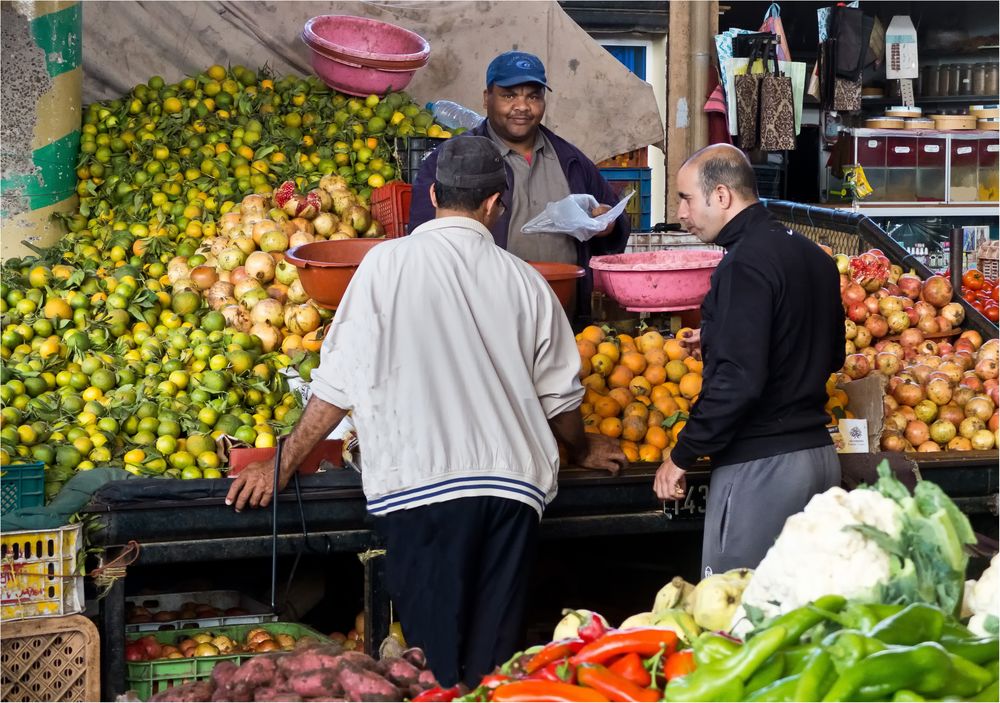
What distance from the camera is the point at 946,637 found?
2.02 m

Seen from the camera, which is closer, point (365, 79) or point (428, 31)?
point (365, 79)

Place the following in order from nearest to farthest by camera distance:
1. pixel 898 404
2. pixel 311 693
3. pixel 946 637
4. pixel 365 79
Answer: pixel 946 637
pixel 311 693
pixel 898 404
pixel 365 79

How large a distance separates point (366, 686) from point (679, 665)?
2.48 ft

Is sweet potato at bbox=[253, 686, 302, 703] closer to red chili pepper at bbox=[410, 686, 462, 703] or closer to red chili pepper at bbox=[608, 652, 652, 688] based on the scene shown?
red chili pepper at bbox=[410, 686, 462, 703]

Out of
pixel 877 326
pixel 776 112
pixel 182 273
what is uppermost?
pixel 776 112

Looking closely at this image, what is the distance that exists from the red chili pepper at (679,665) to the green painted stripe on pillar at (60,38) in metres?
5.34

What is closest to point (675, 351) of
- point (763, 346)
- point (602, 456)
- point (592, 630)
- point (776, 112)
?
point (602, 456)

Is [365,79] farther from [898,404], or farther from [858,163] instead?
[858,163]

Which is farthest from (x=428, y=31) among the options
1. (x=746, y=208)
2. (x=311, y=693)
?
(x=311, y=693)

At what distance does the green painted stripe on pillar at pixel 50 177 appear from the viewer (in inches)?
242

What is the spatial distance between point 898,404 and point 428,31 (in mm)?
4235

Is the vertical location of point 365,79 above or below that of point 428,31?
below

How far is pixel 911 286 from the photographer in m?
5.85

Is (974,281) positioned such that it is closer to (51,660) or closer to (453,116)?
(453,116)
